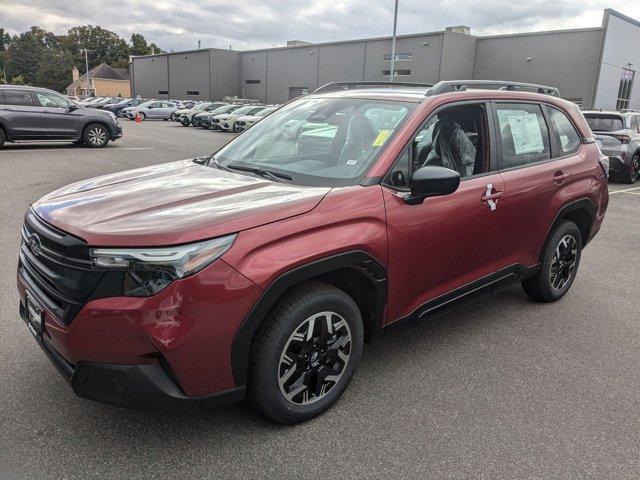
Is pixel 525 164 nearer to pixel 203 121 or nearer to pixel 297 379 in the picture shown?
pixel 297 379

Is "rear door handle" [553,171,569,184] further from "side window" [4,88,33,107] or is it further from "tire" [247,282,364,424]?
"side window" [4,88,33,107]

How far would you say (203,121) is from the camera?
31.5 meters

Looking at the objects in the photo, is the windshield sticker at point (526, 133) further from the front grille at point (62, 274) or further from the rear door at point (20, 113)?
the rear door at point (20, 113)

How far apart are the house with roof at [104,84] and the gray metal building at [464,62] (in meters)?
44.2

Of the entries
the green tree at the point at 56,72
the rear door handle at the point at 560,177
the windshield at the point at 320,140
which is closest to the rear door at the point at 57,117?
the windshield at the point at 320,140

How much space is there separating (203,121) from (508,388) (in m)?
30.4

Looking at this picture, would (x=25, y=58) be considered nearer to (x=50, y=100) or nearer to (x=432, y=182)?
(x=50, y=100)

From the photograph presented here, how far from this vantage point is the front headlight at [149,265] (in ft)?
7.36

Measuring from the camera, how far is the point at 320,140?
11.8 ft

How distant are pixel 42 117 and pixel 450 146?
14309 millimetres

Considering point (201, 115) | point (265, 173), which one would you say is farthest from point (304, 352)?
point (201, 115)

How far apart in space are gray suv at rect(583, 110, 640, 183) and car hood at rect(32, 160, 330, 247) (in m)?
11.9

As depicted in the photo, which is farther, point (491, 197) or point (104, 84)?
point (104, 84)

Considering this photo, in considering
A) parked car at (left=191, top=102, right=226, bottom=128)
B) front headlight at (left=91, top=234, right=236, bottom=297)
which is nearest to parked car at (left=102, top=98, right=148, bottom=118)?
parked car at (left=191, top=102, right=226, bottom=128)
